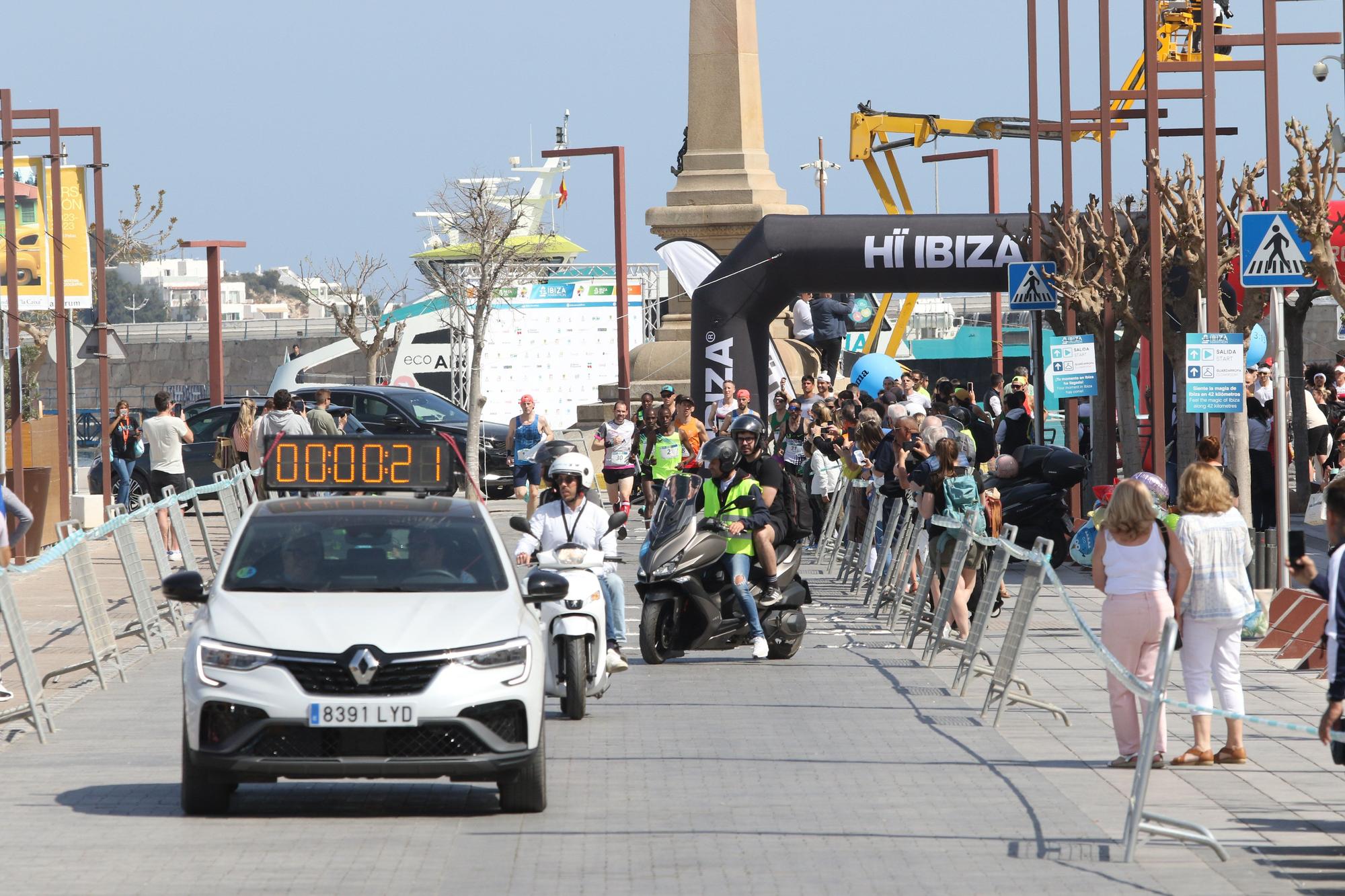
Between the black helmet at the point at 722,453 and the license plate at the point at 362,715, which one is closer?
the license plate at the point at 362,715

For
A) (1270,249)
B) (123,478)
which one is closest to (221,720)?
(1270,249)

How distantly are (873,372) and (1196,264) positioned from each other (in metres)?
14.2

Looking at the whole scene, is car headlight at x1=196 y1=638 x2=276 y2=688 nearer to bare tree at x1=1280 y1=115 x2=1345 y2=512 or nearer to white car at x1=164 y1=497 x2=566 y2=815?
white car at x1=164 y1=497 x2=566 y2=815

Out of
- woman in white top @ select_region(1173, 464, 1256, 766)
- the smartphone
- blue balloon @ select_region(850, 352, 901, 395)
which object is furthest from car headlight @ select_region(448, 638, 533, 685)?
blue balloon @ select_region(850, 352, 901, 395)

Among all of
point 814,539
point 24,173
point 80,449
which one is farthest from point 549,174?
point 814,539

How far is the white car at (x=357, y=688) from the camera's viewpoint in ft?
26.9

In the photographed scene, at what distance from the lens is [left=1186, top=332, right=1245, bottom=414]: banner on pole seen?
15.5 meters

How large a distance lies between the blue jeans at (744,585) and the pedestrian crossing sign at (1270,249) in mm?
4184

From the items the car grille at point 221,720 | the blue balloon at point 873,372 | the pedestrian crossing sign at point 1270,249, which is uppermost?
the pedestrian crossing sign at point 1270,249

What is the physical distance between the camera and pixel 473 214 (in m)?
52.6

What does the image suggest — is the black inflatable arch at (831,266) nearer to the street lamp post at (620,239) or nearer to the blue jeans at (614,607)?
the street lamp post at (620,239)

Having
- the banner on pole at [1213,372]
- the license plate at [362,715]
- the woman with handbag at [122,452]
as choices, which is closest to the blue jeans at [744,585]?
the banner on pole at [1213,372]

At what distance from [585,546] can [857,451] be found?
30.2 feet

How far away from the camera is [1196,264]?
19391 mm
